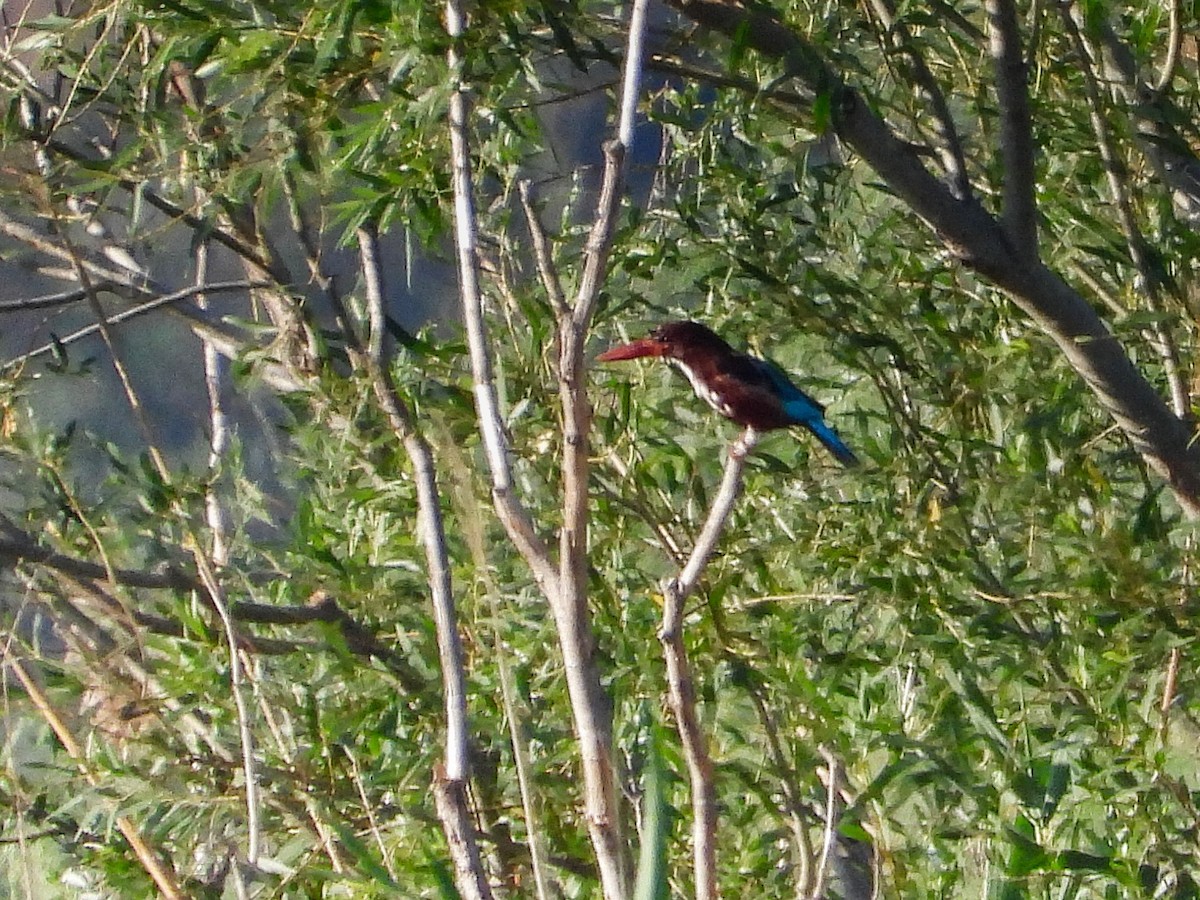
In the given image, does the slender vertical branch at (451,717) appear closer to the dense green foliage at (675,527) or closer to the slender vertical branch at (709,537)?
the slender vertical branch at (709,537)

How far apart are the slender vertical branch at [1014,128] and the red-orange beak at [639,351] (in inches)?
22.6

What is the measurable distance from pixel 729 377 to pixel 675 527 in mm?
257

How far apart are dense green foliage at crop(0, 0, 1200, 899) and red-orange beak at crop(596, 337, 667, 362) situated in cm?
5

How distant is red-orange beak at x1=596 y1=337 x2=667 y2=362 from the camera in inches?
112

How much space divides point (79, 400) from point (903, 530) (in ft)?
6.93

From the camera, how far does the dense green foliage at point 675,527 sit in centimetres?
252

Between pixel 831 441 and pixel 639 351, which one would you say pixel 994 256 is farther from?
pixel 639 351

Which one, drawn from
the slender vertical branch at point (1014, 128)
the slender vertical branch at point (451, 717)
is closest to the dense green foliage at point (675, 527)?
the slender vertical branch at point (1014, 128)

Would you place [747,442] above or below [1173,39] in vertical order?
below

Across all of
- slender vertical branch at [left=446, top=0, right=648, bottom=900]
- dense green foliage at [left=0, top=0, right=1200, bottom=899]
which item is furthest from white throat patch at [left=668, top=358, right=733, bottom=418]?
slender vertical branch at [left=446, top=0, right=648, bottom=900]

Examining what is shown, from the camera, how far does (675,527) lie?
282 centimetres

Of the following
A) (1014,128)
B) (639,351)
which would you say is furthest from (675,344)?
(1014,128)

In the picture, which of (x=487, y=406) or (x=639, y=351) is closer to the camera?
(x=487, y=406)

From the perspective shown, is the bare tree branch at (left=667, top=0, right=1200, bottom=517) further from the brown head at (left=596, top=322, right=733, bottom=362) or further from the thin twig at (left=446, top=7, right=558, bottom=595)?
the thin twig at (left=446, top=7, right=558, bottom=595)
